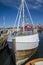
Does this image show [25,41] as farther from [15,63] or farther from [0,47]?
[0,47]

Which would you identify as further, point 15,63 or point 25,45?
point 25,45

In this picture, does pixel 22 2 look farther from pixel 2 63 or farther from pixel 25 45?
pixel 2 63

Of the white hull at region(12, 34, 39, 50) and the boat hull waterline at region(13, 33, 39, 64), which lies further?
the white hull at region(12, 34, 39, 50)

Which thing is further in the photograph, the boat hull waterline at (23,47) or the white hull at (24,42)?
the white hull at (24,42)

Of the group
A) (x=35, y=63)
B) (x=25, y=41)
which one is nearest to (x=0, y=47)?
(x=25, y=41)

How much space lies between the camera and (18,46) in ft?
58.9

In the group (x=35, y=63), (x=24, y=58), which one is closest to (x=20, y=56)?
(x=24, y=58)

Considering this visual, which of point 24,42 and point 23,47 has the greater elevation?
point 24,42

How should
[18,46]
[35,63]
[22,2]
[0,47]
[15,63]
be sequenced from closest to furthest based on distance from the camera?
[35,63], [15,63], [18,46], [22,2], [0,47]

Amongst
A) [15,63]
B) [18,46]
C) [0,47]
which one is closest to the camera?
[15,63]

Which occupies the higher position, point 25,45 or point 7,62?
point 25,45

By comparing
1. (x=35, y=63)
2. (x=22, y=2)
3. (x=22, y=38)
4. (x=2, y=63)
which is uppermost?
(x=22, y=2)

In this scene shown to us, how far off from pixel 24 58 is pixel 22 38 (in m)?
2.49

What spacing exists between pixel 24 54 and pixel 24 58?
1.61ft
